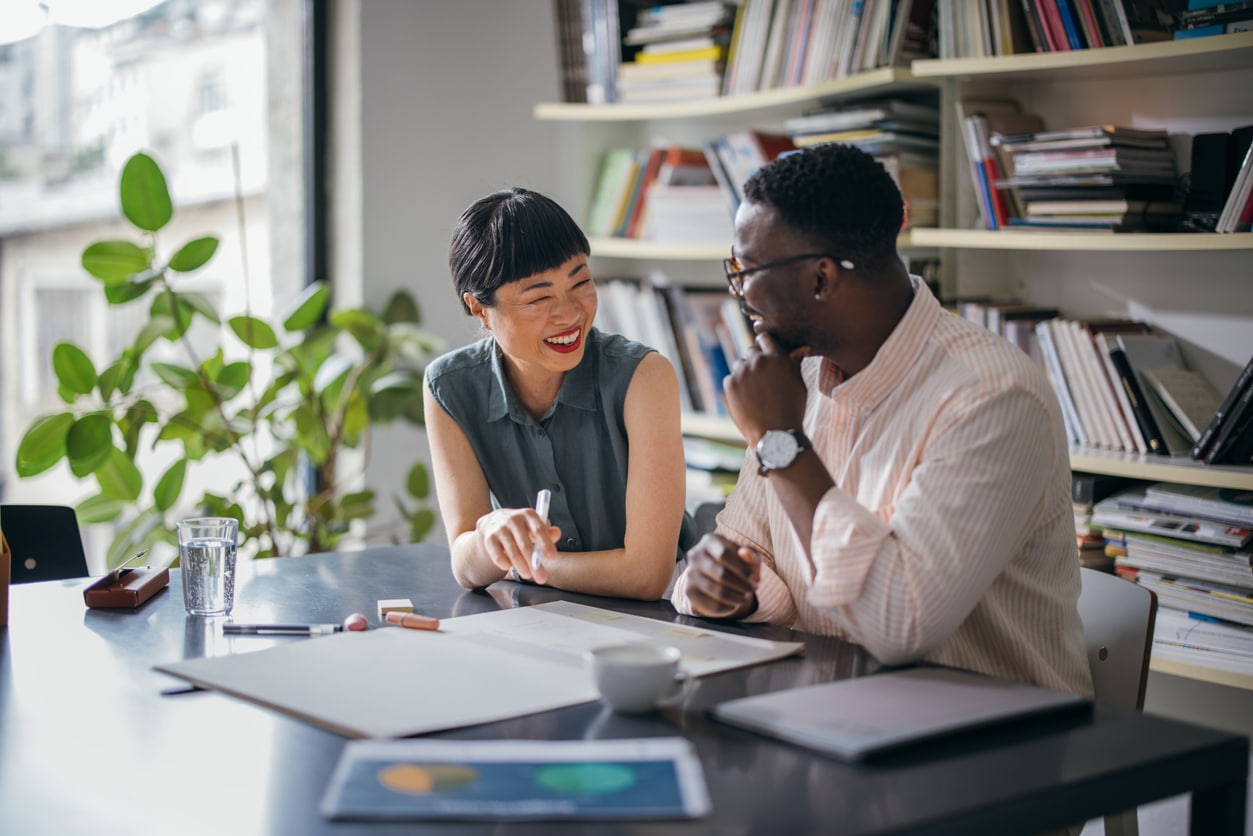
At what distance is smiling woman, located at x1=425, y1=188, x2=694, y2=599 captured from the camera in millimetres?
1839

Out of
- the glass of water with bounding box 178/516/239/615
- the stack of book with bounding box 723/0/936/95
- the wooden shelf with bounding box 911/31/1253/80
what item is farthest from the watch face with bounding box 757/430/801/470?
the stack of book with bounding box 723/0/936/95

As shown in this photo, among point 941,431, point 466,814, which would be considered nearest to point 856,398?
point 941,431

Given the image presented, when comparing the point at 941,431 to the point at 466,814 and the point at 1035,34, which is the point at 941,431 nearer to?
the point at 466,814

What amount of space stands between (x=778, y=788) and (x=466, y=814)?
0.24 m

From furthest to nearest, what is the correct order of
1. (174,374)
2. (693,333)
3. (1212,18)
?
1. (693,333)
2. (174,374)
3. (1212,18)

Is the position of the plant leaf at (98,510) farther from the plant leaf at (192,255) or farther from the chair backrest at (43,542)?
the chair backrest at (43,542)

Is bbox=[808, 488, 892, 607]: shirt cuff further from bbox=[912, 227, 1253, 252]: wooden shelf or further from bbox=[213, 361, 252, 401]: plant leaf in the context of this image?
bbox=[213, 361, 252, 401]: plant leaf

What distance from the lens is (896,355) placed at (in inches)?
59.7

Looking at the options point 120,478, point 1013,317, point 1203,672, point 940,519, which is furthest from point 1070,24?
point 120,478

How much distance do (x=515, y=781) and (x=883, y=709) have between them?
355mm

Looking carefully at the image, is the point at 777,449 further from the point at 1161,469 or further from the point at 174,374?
the point at 174,374

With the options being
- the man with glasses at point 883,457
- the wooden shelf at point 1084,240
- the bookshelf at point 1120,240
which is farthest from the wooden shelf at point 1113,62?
the man with glasses at point 883,457

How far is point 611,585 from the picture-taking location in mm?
1713

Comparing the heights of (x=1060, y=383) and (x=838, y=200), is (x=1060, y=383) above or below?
below
